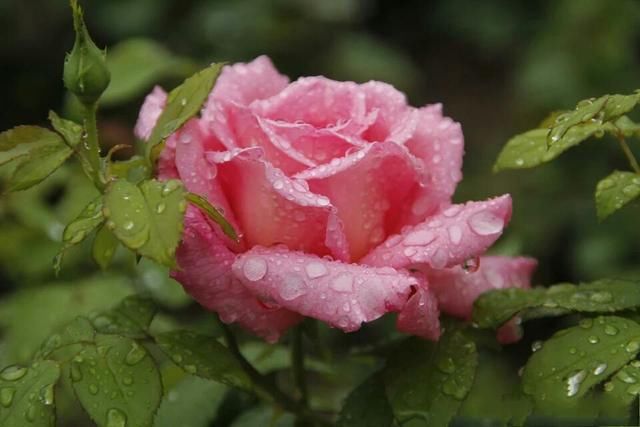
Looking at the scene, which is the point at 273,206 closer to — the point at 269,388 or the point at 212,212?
the point at 212,212

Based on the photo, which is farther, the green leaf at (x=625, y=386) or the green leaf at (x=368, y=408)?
the green leaf at (x=368, y=408)

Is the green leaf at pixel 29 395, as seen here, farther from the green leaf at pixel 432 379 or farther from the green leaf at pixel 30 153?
the green leaf at pixel 432 379

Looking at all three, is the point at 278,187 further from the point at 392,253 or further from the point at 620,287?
the point at 620,287

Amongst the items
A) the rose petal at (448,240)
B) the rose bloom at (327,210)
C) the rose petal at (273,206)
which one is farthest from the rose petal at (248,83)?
the rose petal at (448,240)

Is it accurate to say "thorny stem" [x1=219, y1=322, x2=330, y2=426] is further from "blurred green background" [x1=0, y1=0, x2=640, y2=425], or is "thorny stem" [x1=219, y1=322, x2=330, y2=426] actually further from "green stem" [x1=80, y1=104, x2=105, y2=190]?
"blurred green background" [x1=0, y1=0, x2=640, y2=425]

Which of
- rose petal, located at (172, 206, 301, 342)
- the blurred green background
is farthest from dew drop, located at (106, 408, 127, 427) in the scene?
the blurred green background

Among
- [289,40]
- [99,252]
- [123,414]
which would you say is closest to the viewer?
[123,414]

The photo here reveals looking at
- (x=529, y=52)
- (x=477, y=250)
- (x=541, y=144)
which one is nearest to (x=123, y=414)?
(x=477, y=250)
